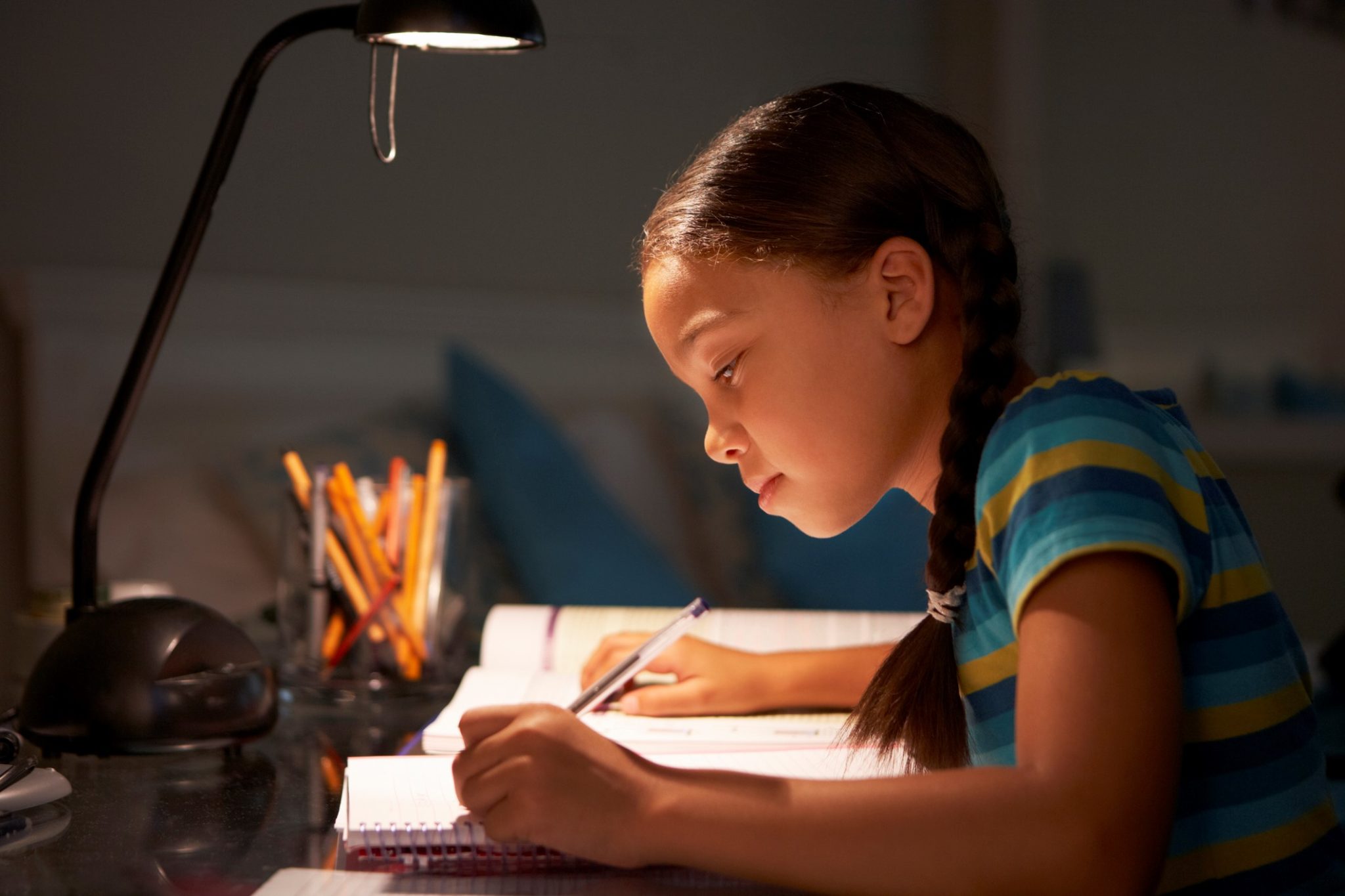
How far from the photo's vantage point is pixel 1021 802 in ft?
1.60

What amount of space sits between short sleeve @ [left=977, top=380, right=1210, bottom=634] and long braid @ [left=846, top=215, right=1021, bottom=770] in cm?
4

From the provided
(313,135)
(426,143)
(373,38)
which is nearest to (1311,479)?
(426,143)

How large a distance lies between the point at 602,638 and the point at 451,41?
0.46 meters

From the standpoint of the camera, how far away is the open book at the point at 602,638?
35.0 inches

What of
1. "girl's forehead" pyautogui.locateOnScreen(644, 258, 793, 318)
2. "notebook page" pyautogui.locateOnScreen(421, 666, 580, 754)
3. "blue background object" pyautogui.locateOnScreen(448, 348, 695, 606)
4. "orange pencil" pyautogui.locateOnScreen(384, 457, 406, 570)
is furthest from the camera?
"blue background object" pyautogui.locateOnScreen(448, 348, 695, 606)

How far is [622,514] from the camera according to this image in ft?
6.15

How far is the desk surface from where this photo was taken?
583 millimetres

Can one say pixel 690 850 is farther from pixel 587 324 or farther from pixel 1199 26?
pixel 1199 26

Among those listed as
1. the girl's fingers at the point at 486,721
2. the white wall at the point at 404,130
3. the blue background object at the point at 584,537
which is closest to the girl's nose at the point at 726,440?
the girl's fingers at the point at 486,721

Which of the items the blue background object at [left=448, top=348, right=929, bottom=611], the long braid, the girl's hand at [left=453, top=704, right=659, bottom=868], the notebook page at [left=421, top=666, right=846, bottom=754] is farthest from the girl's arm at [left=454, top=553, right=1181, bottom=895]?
the blue background object at [left=448, top=348, right=929, bottom=611]

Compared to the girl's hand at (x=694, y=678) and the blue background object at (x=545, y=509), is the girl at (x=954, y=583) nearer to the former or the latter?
the girl's hand at (x=694, y=678)

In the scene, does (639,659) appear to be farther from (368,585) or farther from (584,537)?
(584,537)

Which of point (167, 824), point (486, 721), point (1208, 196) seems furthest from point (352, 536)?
point (1208, 196)

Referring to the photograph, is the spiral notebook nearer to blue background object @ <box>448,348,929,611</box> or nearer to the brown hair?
the brown hair
